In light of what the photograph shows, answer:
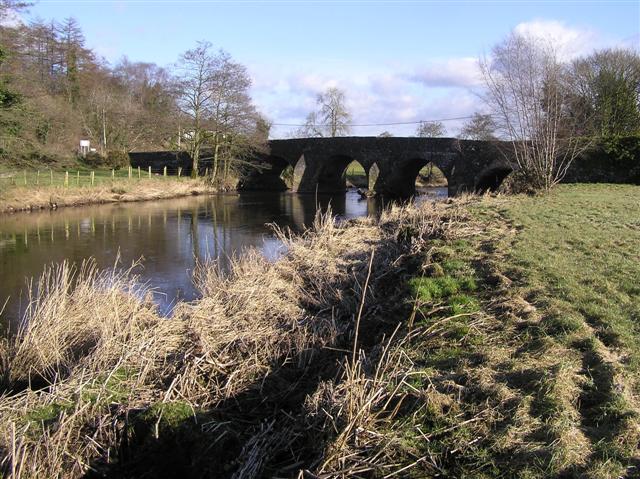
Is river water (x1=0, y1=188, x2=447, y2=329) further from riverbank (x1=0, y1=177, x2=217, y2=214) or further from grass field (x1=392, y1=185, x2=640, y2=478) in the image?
grass field (x1=392, y1=185, x2=640, y2=478)

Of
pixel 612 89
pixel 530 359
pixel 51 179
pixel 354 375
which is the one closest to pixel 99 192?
pixel 51 179

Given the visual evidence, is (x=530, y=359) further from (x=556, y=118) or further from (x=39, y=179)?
(x=39, y=179)

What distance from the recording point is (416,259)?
8672 millimetres

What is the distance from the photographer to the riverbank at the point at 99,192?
24.3 metres

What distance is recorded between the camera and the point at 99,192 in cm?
2948

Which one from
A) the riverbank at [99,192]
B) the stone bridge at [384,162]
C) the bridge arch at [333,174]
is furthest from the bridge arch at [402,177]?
the riverbank at [99,192]

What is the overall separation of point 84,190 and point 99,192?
1020mm

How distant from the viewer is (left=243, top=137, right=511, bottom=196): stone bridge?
1156 inches

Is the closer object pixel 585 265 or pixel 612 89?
pixel 585 265

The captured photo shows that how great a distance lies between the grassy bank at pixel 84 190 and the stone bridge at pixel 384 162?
6823 mm

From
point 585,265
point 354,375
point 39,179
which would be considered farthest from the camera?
point 39,179

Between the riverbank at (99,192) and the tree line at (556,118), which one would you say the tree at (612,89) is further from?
the riverbank at (99,192)

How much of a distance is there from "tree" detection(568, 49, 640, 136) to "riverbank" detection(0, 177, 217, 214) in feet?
76.4

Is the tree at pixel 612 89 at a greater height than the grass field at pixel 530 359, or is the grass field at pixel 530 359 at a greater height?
the tree at pixel 612 89
